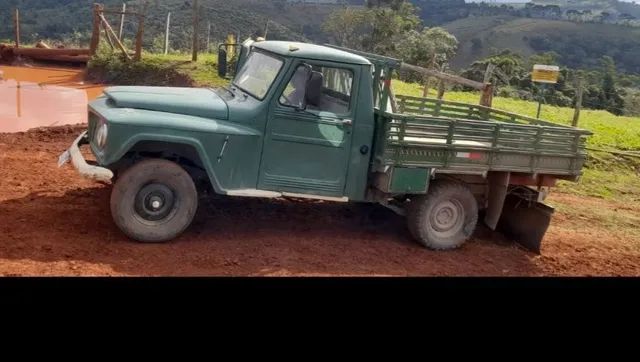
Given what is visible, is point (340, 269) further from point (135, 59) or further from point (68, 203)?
point (135, 59)

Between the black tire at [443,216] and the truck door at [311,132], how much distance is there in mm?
778

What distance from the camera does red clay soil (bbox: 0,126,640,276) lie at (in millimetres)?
4465

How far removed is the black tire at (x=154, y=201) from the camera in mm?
4773

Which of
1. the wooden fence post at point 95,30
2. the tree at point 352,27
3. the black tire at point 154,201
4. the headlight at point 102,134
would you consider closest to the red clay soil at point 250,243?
the black tire at point 154,201

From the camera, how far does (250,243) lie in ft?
16.9

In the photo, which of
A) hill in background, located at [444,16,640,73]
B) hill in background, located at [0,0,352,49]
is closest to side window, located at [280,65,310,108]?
hill in background, located at [0,0,352,49]

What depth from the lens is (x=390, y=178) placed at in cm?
535

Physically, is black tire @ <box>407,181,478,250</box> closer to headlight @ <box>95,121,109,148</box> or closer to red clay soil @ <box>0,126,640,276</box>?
red clay soil @ <box>0,126,640,276</box>

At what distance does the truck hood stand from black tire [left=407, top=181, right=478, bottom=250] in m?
1.92

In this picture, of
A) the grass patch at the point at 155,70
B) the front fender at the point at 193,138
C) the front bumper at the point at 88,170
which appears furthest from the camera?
the grass patch at the point at 155,70

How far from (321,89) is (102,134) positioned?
5.74ft

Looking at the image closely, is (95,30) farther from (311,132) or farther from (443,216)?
(443,216)

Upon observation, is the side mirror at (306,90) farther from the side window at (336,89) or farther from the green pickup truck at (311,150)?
the side window at (336,89)

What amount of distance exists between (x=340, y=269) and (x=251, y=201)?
5.14ft
